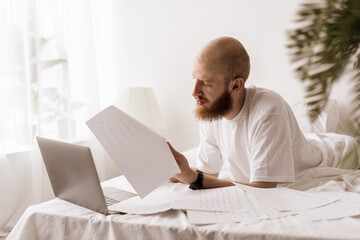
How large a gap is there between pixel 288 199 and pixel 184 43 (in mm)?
2222

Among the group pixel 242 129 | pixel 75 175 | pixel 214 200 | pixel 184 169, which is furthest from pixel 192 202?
pixel 242 129

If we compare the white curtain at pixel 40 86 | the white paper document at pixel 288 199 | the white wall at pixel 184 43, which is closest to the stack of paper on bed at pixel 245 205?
the white paper document at pixel 288 199

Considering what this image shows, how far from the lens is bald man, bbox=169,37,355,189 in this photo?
121cm

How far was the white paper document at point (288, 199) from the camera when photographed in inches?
34.4

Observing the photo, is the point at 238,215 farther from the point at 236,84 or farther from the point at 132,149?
the point at 236,84

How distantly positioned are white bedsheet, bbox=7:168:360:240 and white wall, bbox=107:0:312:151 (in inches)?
75.1

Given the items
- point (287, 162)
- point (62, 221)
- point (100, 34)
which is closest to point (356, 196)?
point (287, 162)

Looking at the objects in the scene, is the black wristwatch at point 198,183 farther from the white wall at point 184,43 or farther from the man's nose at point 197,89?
the white wall at point 184,43

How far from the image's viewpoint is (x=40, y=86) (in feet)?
7.60

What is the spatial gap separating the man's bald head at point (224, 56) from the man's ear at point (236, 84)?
2 cm

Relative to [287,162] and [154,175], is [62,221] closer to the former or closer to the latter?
[154,175]

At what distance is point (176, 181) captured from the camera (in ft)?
4.51

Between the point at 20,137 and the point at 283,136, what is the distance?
1.71 meters

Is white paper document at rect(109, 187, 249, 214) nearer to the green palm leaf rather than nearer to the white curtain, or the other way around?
the green palm leaf
